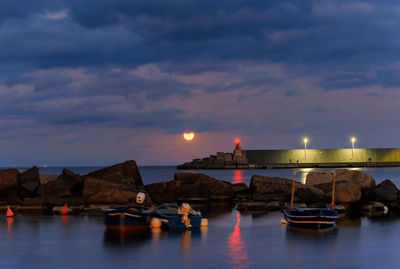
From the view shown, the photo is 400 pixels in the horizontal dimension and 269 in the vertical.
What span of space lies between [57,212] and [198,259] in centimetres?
2110

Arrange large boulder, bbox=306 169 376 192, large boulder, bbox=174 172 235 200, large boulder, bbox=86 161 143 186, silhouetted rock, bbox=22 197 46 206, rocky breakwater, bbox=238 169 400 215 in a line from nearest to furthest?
rocky breakwater, bbox=238 169 400 215 < silhouetted rock, bbox=22 197 46 206 < large boulder, bbox=306 169 376 192 < large boulder, bbox=86 161 143 186 < large boulder, bbox=174 172 235 200

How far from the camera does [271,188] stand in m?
51.5

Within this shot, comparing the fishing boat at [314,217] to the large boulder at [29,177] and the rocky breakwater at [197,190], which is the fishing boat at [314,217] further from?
the large boulder at [29,177]

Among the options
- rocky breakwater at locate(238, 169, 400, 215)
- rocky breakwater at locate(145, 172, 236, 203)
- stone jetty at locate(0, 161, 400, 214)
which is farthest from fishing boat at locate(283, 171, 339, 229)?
rocky breakwater at locate(145, 172, 236, 203)

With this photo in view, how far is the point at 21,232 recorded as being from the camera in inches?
1281

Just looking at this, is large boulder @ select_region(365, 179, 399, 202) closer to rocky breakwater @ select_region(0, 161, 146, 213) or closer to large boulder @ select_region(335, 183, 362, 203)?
large boulder @ select_region(335, 183, 362, 203)

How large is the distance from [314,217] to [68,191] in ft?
76.7

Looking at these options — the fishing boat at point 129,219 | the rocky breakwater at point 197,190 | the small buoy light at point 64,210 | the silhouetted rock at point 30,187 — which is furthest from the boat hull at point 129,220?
the silhouetted rock at point 30,187

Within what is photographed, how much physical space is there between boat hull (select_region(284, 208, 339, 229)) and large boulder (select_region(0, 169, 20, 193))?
2669cm

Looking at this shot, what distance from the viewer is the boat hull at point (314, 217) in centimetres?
3294

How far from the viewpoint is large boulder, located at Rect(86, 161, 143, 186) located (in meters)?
50.9

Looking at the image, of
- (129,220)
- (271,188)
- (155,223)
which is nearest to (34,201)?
(129,220)

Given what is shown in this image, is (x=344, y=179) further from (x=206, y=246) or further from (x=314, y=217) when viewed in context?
(x=206, y=246)

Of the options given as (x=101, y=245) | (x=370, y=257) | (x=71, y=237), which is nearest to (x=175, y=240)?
(x=101, y=245)
